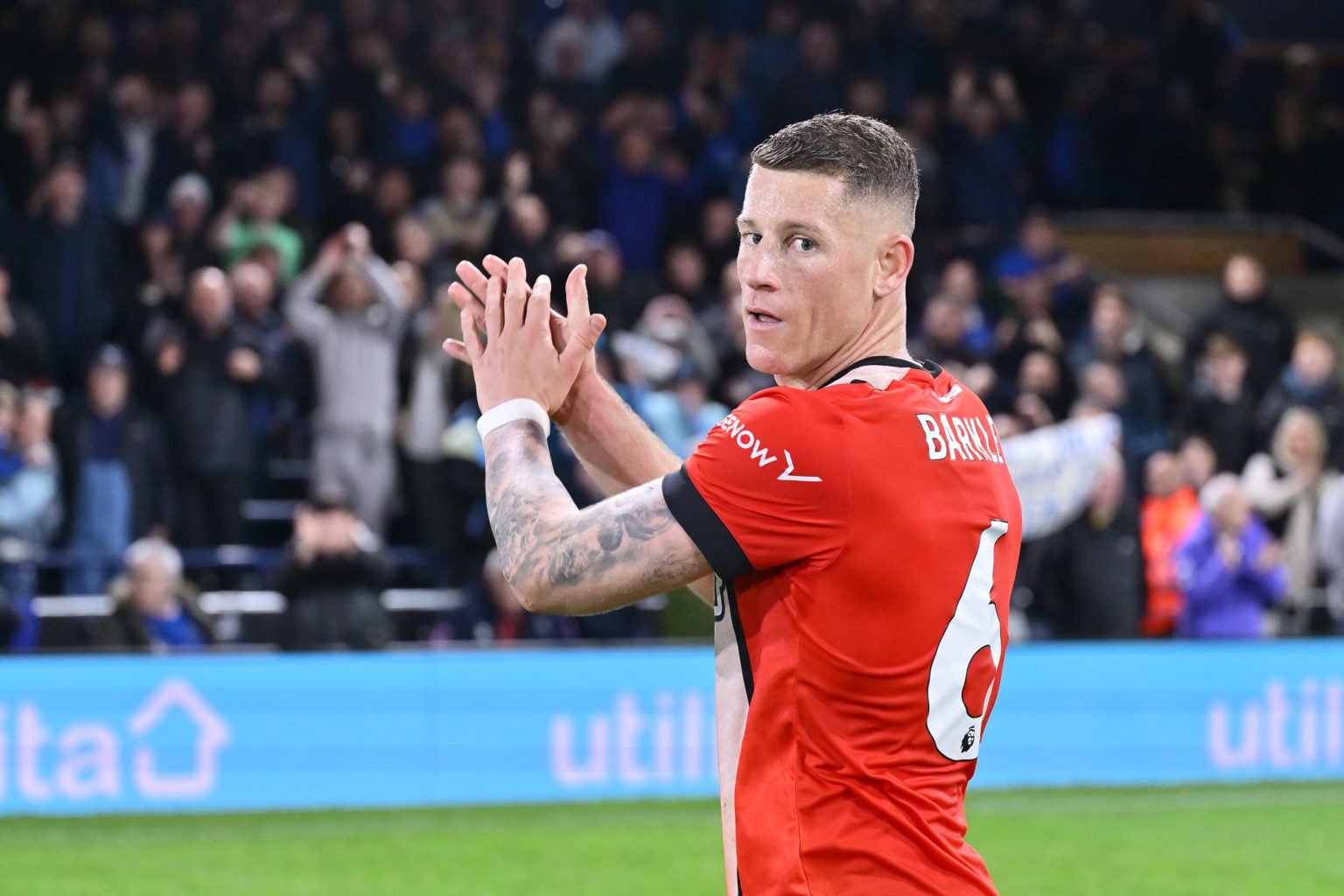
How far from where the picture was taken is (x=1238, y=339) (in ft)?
50.9

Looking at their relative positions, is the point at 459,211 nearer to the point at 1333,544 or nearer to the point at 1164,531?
the point at 1164,531

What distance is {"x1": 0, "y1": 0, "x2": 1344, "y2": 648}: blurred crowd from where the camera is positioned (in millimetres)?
12070

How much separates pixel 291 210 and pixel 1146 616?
674 centimetres

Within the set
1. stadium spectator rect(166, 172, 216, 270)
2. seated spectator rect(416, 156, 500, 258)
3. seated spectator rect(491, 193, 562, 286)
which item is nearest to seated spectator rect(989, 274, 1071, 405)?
seated spectator rect(491, 193, 562, 286)

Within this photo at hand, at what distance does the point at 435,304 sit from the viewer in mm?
12562

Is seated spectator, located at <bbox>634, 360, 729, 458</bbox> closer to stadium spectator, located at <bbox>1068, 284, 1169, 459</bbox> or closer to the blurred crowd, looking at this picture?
the blurred crowd

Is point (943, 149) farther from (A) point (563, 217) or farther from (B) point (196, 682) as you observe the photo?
(B) point (196, 682)

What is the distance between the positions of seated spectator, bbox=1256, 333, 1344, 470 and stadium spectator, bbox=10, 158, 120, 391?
874 centimetres

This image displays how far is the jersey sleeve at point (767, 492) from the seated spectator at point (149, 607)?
8436 millimetres

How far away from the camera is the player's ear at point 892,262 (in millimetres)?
3020

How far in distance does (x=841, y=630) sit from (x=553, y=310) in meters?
0.82

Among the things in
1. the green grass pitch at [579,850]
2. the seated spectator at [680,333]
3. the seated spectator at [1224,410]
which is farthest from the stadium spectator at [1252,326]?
the green grass pitch at [579,850]

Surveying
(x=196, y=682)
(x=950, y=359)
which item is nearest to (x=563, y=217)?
(x=950, y=359)

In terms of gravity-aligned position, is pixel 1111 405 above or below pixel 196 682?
above
